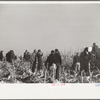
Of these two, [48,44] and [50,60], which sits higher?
[48,44]

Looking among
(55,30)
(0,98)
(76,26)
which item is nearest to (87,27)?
(76,26)

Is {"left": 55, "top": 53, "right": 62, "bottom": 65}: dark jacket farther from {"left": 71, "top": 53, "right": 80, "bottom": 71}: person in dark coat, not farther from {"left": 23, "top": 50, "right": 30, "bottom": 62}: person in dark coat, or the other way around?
{"left": 23, "top": 50, "right": 30, "bottom": 62}: person in dark coat

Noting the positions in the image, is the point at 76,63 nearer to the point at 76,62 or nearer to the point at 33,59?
the point at 76,62

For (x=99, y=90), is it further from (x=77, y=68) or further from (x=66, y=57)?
(x=66, y=57)

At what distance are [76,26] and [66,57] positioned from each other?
0.29 meters

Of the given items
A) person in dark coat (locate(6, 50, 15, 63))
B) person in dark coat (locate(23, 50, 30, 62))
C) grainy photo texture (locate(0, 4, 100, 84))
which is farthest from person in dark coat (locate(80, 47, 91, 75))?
person in dark coat (locate(6, 50, 15, 63))

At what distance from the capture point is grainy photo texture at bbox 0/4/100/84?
6.11 feet

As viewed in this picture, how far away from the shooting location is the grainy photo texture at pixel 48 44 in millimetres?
1862

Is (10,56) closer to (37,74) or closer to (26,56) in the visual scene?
(26,56)

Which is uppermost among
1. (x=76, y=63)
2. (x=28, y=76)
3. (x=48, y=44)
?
(x=48, y=44)

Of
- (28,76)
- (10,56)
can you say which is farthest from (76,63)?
(10,56)

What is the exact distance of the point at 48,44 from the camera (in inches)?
73.9

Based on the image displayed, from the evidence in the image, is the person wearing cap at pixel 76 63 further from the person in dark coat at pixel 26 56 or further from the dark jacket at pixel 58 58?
the person in dark coat at pixel 26 56

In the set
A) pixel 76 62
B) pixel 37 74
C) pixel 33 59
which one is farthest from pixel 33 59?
pixel 76 62
